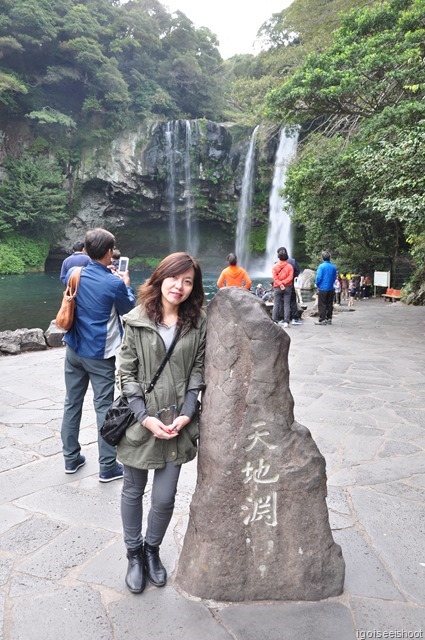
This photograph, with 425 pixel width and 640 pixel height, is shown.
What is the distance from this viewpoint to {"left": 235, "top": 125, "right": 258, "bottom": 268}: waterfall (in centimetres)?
2768

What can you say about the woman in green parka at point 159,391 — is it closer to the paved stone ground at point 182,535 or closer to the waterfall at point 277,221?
the paved stone ground at point 182,535

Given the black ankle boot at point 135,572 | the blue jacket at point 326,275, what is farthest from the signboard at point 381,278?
the black ankle boot at point 135,572

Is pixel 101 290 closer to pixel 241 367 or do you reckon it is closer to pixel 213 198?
pixel 241 367

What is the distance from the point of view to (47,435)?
3.80m

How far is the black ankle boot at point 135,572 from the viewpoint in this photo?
1.96 meters

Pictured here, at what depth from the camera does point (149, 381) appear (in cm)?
194

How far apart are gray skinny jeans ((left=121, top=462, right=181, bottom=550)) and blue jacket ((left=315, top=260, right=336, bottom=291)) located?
23.7 feet

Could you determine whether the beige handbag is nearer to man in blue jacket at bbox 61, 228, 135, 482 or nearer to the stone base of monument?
man in blue jacket at bbox 61, 228, 135, 482

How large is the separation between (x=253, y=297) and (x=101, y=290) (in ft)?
3.99

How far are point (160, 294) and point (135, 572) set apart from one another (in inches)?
48.4

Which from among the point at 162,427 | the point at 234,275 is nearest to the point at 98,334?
the point at 162,427

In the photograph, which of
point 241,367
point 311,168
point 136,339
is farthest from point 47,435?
point 311,168

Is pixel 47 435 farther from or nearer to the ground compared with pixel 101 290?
nearer to the ground

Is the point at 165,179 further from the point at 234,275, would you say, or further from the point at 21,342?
the point at 234,275
